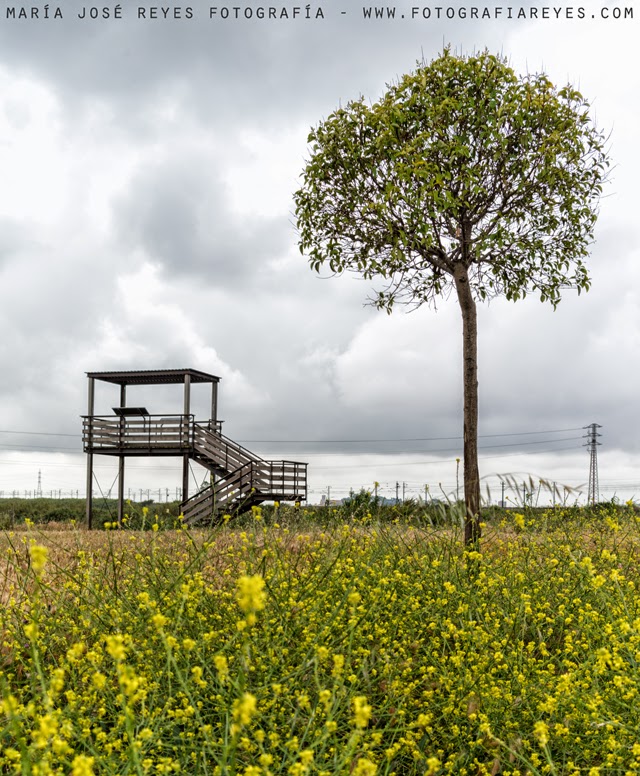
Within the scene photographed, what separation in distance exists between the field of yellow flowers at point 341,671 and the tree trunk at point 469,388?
6.02 ft

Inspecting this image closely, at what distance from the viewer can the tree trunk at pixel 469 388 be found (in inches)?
310

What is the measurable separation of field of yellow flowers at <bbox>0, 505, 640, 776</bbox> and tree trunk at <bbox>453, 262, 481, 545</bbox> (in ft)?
6.02

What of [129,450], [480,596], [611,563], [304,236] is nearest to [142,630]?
[480,596]

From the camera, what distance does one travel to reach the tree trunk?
7.88 metres

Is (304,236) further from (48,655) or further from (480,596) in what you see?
(48,655)

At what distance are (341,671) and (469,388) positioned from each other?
5.47 meters

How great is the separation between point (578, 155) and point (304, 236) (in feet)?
11.2

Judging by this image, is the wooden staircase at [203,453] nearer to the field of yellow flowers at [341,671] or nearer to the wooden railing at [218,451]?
the wooden railing at [218,451]

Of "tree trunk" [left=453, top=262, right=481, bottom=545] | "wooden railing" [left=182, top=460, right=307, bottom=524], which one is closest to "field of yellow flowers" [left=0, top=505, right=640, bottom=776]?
"tree trunk" [left=453, top=262, right=481, bottom=545]

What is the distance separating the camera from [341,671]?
→ 2979 mm

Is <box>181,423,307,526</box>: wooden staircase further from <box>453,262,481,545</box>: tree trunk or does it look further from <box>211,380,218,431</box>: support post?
<box>453,262,481,545</box>: tree trunk

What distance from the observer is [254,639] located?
3865 mm

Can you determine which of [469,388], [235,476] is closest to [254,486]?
[235,476]

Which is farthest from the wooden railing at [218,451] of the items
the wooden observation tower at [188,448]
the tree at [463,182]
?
the tree at [463,182]
